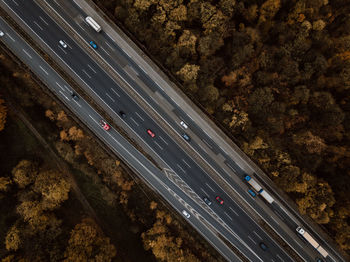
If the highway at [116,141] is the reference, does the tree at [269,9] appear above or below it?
above

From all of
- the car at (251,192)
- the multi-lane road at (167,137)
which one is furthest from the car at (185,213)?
the car at (251,192)

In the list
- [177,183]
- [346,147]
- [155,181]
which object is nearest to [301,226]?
[346,147]

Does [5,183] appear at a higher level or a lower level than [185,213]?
lower

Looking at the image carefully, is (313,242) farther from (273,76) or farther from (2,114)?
(2,114)

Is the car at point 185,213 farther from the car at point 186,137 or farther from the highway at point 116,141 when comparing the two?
the car at point 186,137

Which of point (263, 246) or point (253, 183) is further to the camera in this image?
point (263, 246)

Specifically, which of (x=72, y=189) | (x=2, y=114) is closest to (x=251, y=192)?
(x=72, y=189)

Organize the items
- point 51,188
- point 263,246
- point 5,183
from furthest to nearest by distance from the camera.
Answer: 1. point 263,246
2. point 5,183
3. point 51,188
